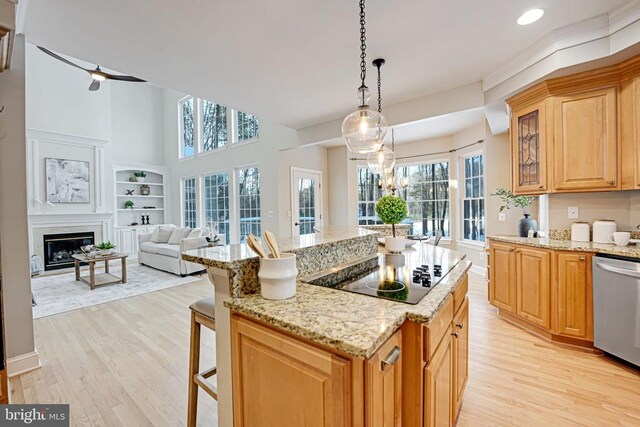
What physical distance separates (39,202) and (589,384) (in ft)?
27.8

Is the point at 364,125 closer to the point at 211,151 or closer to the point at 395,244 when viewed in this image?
the point at 395,244

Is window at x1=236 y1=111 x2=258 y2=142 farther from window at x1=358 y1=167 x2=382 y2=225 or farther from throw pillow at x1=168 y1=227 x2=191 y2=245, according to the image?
window at x1=358 y1=167 x2=382 y2=225

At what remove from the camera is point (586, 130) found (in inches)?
99.3

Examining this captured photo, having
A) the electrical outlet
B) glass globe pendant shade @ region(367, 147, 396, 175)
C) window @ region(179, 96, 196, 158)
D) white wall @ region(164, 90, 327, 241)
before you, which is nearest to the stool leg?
glass globe pendant shade @ region(367, 147, 396, 175)

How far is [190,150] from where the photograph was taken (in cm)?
783

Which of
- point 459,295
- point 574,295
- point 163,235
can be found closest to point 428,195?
point 574,295

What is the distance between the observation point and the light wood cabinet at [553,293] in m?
2.35

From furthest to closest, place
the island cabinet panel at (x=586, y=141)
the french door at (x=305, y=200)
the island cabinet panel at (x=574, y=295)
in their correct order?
1. the french door at (x=305, y=200)
2. the island cabinet panel at (x=586, y=141)
3. the island cabinet panel at (x=574, y=295)

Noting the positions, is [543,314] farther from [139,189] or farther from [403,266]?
[139,189]

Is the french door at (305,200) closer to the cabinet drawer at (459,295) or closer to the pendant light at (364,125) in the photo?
the pendant light at (364,125)

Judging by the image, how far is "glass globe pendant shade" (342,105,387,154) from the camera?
2102 mm

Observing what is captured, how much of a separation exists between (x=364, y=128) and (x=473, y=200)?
3949 millimetres

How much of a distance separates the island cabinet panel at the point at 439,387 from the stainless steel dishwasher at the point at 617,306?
1.76 m

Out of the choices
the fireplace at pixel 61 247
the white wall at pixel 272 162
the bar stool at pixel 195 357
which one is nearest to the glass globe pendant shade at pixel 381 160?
the white wall at pixel 272 162
